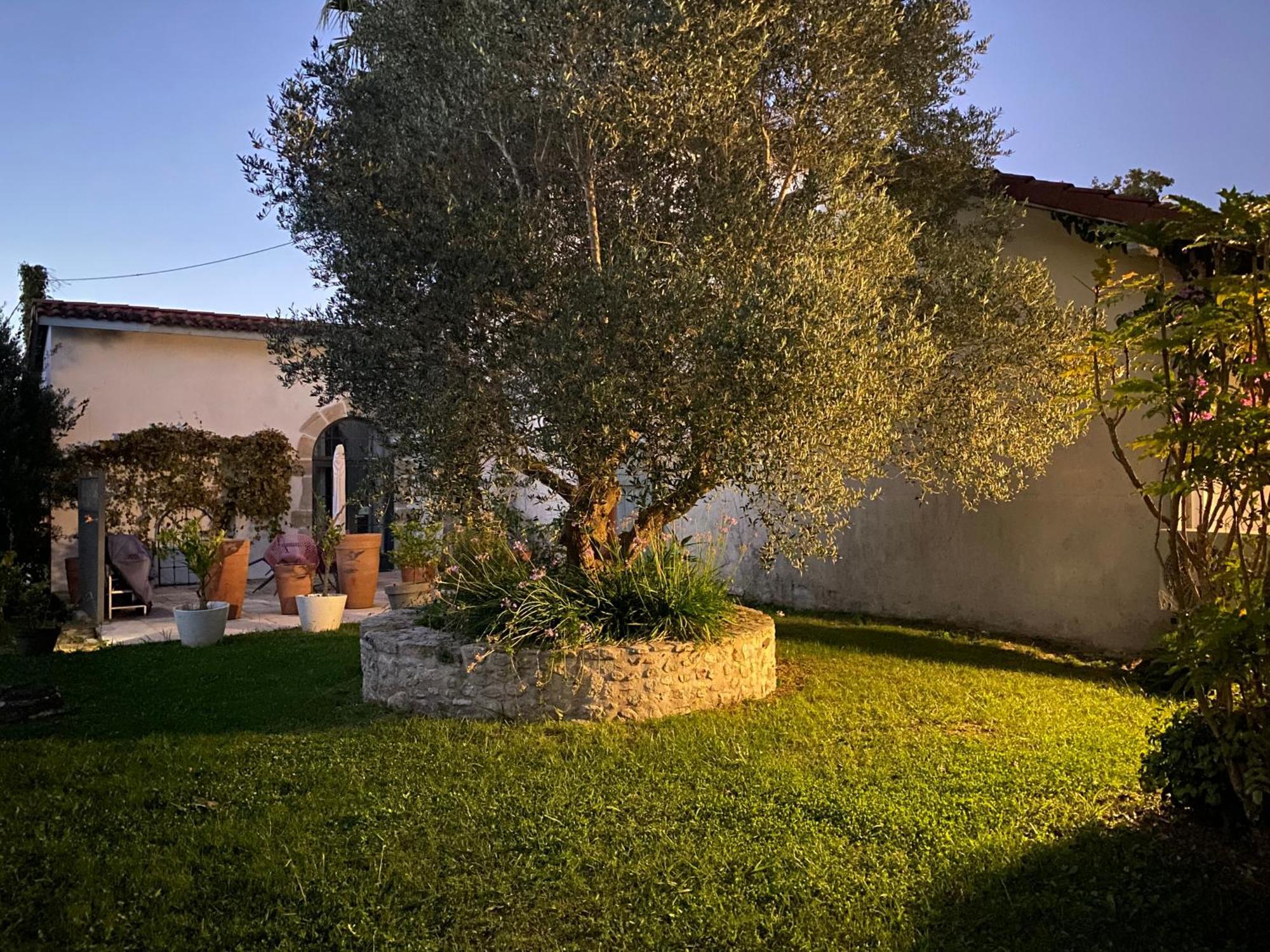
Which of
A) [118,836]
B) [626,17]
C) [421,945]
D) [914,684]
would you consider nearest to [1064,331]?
[914,684]

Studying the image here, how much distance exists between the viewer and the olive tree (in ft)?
17.1

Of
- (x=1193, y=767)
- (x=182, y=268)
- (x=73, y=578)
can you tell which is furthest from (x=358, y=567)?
(x=182, y=268)

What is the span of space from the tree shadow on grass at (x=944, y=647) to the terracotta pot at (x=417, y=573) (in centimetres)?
456

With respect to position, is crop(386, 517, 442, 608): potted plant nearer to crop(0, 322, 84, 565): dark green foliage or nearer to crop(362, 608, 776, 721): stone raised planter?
crop(362, 608, 776, 721): stone raised planter

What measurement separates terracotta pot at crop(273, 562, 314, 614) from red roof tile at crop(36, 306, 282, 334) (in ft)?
11.3

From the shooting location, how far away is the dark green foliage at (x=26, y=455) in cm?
1047

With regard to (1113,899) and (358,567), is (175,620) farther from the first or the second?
(1113,899)

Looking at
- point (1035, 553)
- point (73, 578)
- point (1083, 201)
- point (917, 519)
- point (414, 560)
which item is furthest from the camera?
point (73, 578)

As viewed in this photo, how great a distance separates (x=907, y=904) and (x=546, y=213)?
15.7ft

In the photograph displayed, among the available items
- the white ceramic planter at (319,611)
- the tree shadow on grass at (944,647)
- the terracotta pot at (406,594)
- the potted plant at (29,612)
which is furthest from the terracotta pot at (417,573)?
the tree shadow on grass at (944,647)

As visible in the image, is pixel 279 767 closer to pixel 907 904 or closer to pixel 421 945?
pixel 421 945

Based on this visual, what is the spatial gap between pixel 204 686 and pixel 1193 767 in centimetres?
696

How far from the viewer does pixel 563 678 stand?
5770 mm

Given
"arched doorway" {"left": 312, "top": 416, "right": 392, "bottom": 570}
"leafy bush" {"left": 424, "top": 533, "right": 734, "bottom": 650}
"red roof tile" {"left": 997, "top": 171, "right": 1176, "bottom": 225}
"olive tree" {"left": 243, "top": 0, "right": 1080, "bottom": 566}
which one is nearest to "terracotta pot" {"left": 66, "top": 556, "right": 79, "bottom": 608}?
"arched doorway" {"left": 312, "top": 416, "right": 392, "bottom": 570}
